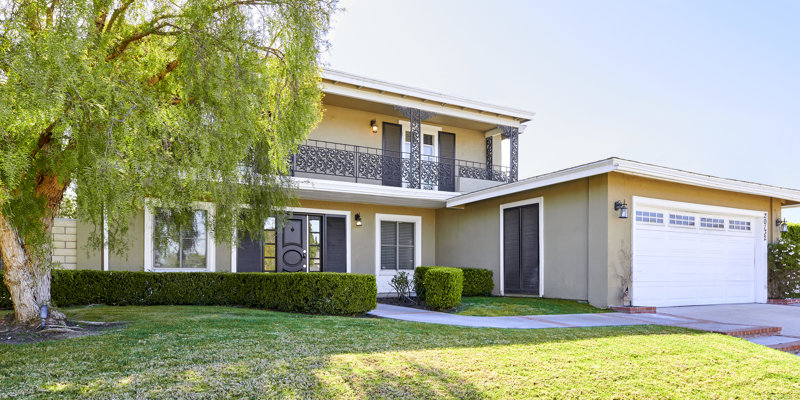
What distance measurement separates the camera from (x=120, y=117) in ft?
14.7

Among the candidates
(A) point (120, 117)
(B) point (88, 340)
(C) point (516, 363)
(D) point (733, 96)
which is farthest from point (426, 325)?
(D) point (733, 96)

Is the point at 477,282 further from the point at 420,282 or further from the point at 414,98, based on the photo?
the point at 414,98

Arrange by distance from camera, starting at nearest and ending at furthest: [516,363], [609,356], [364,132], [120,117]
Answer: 1. [120,117]
2. [516,363]
3. [609,356]
4. [364,132]

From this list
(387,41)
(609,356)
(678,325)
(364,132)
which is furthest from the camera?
(387,41)

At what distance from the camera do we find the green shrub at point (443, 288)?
10.0 meters

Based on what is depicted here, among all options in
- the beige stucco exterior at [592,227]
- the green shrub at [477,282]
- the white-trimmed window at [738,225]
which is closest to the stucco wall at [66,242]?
the green shrub at [477,282]

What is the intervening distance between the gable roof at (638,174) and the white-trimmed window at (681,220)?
74cm

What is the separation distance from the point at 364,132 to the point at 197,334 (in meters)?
8.91

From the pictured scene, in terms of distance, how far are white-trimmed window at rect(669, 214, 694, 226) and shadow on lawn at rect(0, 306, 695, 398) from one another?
14.2ft

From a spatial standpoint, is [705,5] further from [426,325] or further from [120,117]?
[120,117]

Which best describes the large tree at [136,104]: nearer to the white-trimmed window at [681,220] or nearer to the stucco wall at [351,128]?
the stucco wall at [351,128]

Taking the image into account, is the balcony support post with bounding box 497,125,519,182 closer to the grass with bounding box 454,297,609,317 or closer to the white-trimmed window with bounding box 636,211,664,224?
the grass with bounding box 454,297,609,317

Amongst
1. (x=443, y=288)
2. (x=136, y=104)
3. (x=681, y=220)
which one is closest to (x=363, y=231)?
(x=443, y=288)

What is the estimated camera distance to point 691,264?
1120cm
